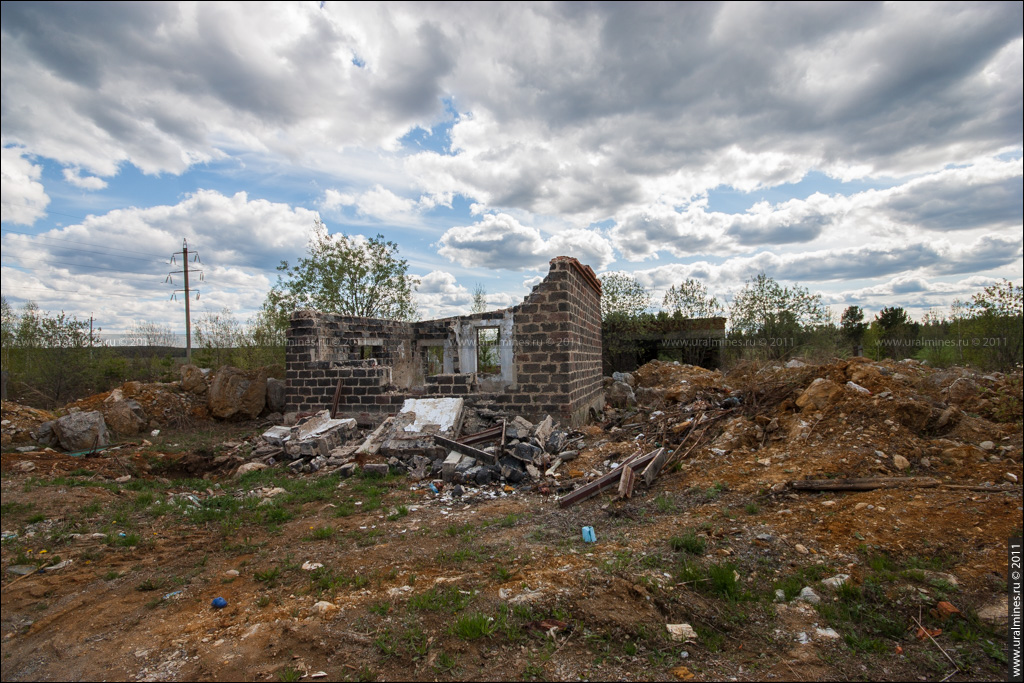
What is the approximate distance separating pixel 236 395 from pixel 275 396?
89 cm

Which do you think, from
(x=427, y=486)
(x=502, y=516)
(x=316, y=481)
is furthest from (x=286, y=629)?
(x=316, y=481)

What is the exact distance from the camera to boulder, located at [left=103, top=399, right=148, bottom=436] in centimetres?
1038

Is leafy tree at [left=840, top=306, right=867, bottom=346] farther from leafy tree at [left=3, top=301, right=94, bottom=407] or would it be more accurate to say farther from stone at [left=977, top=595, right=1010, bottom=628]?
leafy tree at [left=3, top=301, right=94, bottom=407]

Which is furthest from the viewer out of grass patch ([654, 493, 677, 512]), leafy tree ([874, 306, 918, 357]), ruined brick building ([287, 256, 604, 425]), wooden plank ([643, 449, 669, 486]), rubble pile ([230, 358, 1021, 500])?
leafy tree ([874, 306, 918, 357])

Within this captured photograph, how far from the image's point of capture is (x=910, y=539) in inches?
163

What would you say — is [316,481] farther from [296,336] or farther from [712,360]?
[712,360]

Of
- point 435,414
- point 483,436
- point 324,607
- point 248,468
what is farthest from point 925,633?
point 248,468

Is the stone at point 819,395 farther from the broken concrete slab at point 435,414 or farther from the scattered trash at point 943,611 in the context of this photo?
the broken concrete slab at point 435,414

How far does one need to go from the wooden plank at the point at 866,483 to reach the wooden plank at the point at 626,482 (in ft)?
5.87

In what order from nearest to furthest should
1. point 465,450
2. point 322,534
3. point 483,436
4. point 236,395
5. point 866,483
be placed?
1. point 322,534
2. point 866,483
3. point 465,450
4. point 483,436
5. point 236,395

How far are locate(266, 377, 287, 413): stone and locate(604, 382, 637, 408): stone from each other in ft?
29.7

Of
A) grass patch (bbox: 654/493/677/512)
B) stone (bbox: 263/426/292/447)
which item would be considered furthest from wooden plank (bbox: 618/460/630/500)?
stone (bbox: 263/426/292/447)

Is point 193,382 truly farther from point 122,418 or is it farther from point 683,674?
point 683,674

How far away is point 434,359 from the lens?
640 inches
